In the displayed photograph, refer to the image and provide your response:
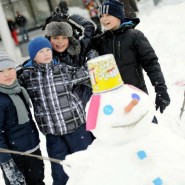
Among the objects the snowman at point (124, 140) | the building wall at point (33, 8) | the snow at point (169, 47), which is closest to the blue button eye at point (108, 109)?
the snowman at point (124, 140)

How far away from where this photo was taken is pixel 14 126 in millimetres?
2793

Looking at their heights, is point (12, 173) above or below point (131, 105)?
below

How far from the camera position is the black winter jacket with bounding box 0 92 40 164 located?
271 cm

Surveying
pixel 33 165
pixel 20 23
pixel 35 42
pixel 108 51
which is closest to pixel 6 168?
pixel 33 165

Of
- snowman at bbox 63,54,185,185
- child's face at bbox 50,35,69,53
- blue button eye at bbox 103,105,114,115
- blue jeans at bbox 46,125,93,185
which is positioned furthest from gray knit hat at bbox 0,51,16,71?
blue button eye at bbox 103,105,114,115

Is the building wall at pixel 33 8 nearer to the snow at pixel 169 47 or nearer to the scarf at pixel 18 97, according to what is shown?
the snow at pixel 169 47

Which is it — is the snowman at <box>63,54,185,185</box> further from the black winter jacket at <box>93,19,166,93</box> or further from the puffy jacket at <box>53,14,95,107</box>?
the puffy jacket at <box>53,14,95,107</box>

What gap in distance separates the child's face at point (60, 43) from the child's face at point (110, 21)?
0.36m

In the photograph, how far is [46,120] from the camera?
2857 mm

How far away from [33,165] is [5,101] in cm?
67

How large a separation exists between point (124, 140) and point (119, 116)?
14cm

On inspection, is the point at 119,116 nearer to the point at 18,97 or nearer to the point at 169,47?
the point at 18,97

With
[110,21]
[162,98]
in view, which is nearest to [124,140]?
[162,98]

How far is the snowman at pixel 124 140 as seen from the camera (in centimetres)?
175
